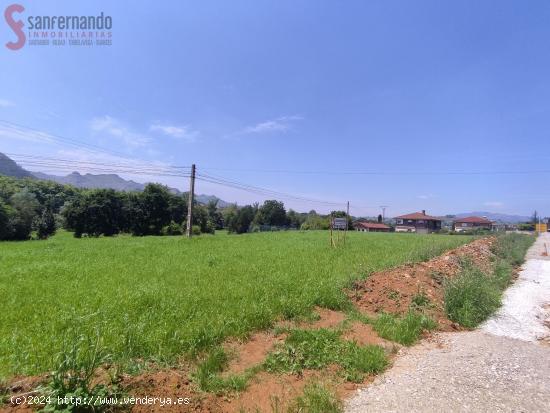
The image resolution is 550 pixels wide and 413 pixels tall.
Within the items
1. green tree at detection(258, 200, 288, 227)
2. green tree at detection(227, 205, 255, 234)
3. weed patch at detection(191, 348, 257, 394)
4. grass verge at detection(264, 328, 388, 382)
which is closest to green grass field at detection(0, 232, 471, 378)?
weed patch at detection(191, 348, 257, 394)

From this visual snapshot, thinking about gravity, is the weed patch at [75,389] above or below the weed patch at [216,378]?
above

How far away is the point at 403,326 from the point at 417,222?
93885mm

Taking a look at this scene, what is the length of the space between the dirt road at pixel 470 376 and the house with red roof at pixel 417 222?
3443 inches

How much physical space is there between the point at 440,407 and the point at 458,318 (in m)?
4.13

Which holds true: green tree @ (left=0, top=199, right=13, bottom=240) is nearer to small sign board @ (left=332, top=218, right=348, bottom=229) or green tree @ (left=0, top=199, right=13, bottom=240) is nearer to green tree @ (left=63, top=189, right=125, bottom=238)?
green tree @ (left=63, top=189, right=125, bottom=238)

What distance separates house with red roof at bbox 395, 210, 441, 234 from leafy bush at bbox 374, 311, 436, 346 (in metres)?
87.3

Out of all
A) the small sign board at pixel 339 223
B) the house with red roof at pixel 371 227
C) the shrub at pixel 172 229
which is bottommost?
the shrub at pixel 172 229

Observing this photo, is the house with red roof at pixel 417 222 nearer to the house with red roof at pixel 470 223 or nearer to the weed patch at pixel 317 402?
the house with red roof at pixel 470 223

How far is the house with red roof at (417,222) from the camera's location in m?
88.6

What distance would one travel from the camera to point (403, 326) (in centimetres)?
605

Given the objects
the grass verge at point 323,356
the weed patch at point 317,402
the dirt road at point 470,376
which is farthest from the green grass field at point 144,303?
the dirt road at point 470,376

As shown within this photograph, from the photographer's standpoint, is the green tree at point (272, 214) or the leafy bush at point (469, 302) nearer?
the leafy bush at point (469, 302)

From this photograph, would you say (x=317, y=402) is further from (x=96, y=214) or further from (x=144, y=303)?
(x=96, y=214)

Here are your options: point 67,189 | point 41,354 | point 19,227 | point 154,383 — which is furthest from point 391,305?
point 67,189
